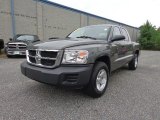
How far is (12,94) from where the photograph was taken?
12.1 ft

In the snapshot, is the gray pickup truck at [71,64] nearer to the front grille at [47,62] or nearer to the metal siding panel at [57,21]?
the front grille at [47,62]

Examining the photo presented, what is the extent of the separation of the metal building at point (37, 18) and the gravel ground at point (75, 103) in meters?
10.3

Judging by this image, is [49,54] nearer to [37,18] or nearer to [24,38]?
[24,38]

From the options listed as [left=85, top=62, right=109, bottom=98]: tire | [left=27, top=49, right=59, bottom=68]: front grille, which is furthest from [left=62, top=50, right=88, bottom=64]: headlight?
[left=85, top=62, right=109, bottom=98]: tire

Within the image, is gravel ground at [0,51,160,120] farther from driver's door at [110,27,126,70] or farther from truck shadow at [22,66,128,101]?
driver's door at [110,27,126,70]

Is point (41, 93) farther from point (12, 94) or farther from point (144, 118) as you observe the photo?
point (144, 118)

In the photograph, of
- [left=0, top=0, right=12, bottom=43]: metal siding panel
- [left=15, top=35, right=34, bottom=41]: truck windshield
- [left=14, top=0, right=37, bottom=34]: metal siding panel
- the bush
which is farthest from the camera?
the bush

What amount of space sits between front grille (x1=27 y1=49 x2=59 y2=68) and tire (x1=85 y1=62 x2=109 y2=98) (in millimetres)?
866

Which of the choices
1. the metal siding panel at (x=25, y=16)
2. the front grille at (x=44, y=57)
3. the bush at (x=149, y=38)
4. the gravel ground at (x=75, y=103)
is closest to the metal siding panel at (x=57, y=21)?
the metal siding panel at (x=25, y=16)

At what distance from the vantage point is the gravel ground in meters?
2.79

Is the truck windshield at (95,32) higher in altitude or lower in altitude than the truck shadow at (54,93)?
higher

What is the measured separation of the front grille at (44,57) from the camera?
3072mm

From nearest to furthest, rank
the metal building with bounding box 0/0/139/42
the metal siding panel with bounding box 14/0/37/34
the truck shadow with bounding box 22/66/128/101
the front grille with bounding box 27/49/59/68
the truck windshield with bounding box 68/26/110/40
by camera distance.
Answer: the front grille with bounding box 27/49/59/68 < the truck shadow with bounding box 22/66/128/101 < the truck windshield with bounding box 68/26/110/40 < the metal building with bounding box 0/0/139/42 < the metal siding panel with bounding box 14/0/37/34

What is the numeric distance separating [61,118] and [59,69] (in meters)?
0.86
